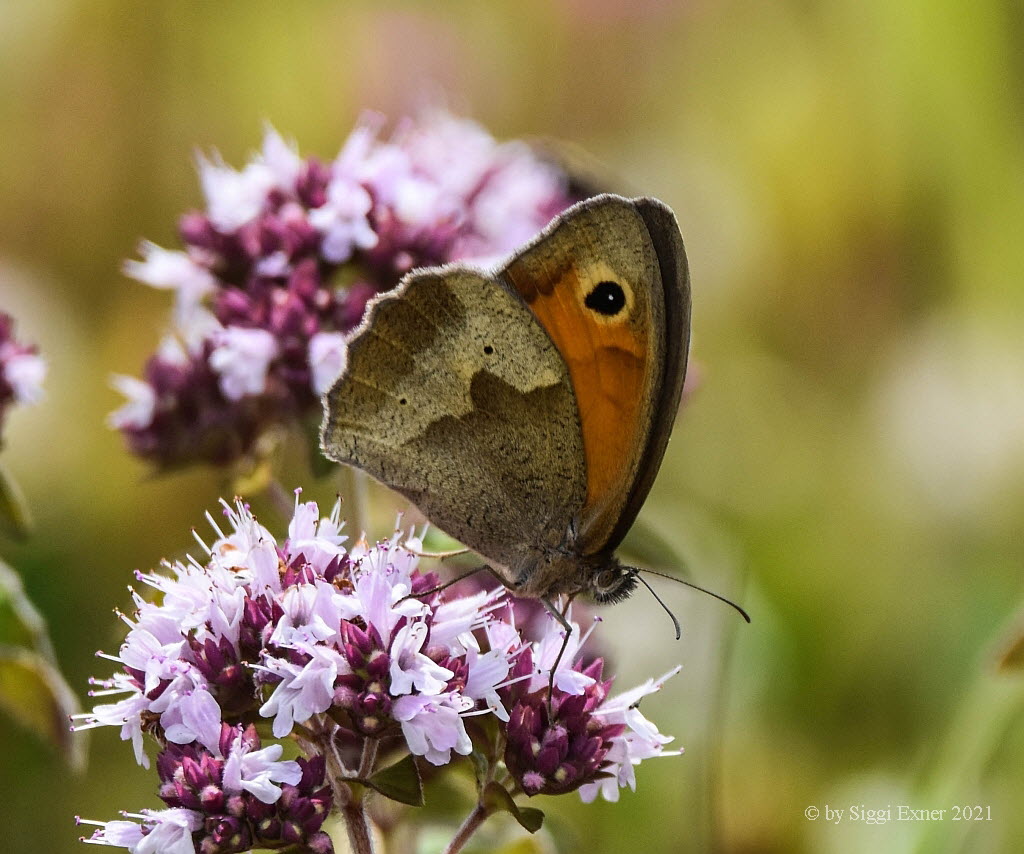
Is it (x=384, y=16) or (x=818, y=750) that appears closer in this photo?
(x=818, y=750)

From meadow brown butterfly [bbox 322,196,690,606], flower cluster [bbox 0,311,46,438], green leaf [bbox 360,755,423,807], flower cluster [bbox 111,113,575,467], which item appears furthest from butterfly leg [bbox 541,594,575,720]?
flower cluster [bbox 0,311,46,438]

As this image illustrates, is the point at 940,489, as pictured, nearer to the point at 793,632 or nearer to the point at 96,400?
the point at 793,632

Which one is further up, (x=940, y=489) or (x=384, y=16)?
(x=384, y=16)

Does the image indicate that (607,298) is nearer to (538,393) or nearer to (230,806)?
→ (538,393)

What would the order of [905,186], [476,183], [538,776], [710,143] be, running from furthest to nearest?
[710,143] → [905,186] → [476,183] → [538,776]

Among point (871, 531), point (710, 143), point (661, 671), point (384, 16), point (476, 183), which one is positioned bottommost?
point (661, 671)

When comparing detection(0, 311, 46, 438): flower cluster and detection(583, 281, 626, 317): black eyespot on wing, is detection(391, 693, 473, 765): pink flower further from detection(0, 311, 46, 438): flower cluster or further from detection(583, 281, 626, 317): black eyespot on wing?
detection(0, 311, 46, 438): flower cluster

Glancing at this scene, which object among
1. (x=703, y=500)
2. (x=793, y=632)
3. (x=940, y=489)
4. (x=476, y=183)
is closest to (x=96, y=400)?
(x=476, y=183)
